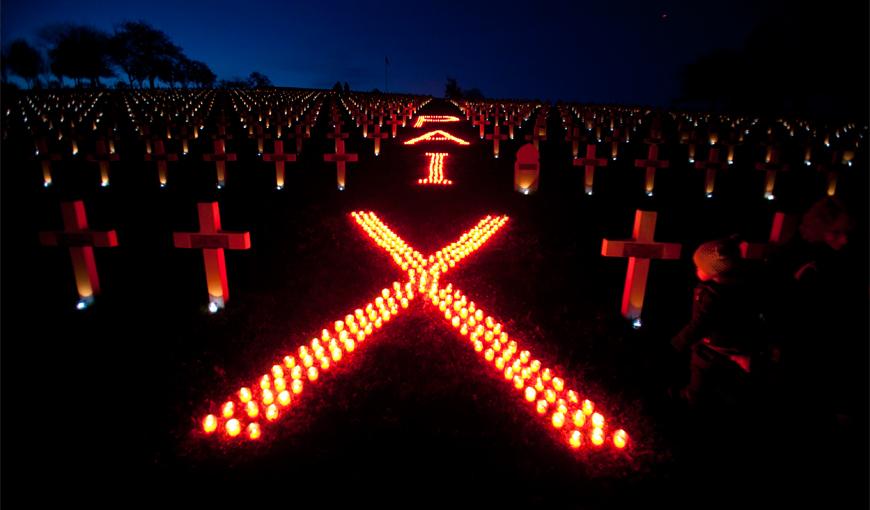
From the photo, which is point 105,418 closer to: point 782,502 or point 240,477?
point 240,477

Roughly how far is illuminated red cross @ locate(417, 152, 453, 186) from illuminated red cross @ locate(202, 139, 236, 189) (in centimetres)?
446

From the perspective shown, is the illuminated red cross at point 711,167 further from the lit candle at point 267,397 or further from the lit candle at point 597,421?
the lit candle at point 267,397

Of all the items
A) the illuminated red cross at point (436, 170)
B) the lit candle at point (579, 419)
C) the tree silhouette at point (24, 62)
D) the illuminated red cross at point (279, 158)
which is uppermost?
the tree silhouette at point (24, 62)

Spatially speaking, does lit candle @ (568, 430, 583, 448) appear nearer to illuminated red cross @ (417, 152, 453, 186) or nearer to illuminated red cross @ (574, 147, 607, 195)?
illuminated red cross @ (574, 147, 607, 195)

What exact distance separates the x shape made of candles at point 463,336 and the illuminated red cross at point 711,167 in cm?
706

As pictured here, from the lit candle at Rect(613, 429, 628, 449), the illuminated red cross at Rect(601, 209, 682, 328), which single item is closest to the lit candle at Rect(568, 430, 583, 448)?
the lit candle at Rect(613, 429, 628, 449)

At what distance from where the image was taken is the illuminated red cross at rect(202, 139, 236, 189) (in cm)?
1073

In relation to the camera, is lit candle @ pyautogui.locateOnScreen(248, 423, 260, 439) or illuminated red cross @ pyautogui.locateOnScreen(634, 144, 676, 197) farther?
illuminated red cross @ pyautogui.locateOnScreen(634, 144, 676, 197)

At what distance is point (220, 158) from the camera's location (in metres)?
10.8

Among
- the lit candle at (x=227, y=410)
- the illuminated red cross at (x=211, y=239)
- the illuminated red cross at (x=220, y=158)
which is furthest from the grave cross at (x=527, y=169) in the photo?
the lit candle at (x=227, y=410)

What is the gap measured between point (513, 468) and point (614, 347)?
1972 millimetres

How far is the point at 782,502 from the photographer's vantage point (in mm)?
2965

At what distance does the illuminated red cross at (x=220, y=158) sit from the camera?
10727 mm

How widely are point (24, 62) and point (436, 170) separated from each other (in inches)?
2388
